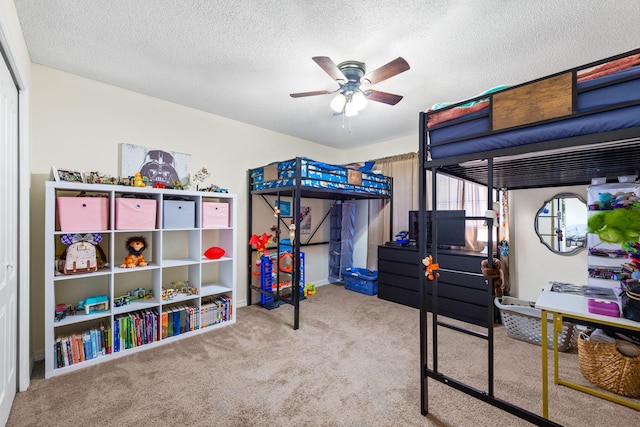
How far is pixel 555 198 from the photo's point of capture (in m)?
3.02

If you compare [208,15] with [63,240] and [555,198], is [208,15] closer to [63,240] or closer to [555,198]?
[63,240]

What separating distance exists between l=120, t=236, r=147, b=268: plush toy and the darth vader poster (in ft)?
2.02

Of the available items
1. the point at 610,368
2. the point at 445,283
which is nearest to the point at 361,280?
the point at 445,283

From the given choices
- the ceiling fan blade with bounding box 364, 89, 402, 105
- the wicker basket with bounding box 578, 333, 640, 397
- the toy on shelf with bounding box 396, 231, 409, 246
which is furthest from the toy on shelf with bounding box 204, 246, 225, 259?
the wicker basket with bounding box 578, 333, 640, 397

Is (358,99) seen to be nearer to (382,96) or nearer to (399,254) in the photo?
(382,96)

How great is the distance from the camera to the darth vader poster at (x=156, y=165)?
277cm

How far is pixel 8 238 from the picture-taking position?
1.62 metres

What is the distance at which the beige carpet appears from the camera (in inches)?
65.0

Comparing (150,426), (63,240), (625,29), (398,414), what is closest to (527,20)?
(625,29)

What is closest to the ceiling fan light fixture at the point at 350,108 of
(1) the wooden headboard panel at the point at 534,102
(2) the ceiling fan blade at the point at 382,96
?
(2) the ceiling fan blade at the point at 382,96

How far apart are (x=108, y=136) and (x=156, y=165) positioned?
480mm

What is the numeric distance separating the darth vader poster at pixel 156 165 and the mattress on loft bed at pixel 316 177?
0.91m

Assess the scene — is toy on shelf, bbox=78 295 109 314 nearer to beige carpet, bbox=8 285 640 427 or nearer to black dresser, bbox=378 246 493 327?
beige carpet, bbox=8 285 640 427

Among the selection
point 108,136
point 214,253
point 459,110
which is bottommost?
point 214,253
